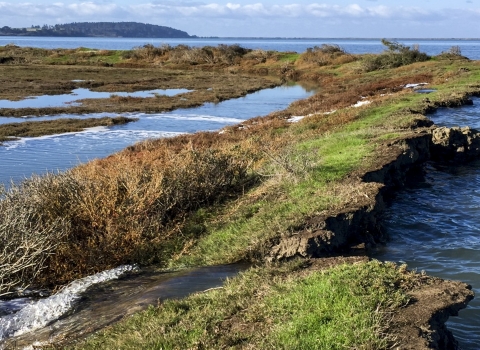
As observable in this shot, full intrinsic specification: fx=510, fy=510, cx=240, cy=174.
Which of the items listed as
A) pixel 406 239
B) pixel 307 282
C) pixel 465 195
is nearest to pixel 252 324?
pixel 307 282

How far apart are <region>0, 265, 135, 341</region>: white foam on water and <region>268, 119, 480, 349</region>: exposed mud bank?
3.25 m

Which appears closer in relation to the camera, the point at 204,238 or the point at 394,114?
the point at 204,238

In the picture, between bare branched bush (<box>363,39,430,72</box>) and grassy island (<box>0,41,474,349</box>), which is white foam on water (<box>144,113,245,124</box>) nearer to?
grassy island (<box>0,41,474,349</box>)

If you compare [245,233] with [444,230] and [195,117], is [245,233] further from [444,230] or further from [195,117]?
[195,117]

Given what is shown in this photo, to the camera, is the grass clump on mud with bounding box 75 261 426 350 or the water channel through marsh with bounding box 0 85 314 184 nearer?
the grass clump on mud with bounding box 75 261 426 350

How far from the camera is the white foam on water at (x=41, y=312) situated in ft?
22.7

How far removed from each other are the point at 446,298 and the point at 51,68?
65.7 metres

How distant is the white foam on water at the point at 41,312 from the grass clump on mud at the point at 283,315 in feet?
4.15

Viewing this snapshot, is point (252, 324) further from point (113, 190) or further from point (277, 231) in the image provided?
point (113, 190)

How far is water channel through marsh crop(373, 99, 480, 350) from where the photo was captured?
7933mm

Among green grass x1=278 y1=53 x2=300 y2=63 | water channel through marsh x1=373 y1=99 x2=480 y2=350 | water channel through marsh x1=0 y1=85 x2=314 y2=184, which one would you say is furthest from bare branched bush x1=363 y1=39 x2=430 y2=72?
water channel through marsh x1=373 y1=99 x2=480 y2=350

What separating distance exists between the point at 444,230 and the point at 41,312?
810cm

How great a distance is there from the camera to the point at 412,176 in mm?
14750

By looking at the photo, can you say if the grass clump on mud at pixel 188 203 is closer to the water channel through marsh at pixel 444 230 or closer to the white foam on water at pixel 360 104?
the water channel through marsh at pixel 444 230
